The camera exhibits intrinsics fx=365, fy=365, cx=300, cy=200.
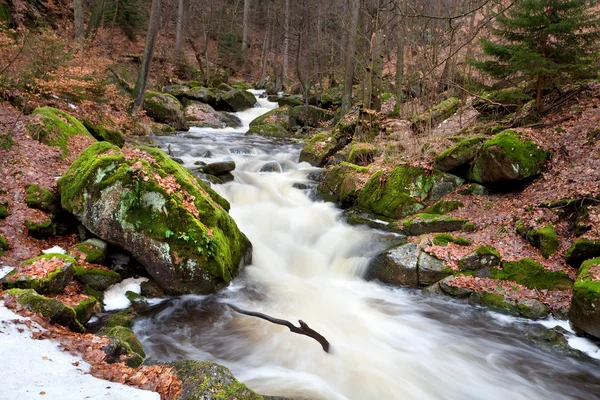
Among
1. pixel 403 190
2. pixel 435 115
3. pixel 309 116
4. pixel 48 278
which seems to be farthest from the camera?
pixel 309 116

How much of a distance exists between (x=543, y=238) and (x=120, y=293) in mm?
7737

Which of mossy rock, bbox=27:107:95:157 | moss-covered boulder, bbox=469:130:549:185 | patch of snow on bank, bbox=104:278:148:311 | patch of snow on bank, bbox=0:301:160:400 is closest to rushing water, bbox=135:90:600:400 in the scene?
patch of snow on bank, bbox=104:278:148:311

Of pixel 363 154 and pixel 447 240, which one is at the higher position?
pixel 363 154

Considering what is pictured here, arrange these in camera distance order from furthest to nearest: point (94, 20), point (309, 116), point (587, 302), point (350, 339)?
point (309, 116)
point (94, 20)
point (350, 339)
point (587, 302)

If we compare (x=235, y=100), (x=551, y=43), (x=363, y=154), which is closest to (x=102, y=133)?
(x=363, y=154)

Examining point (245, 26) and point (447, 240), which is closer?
point (447, 240)

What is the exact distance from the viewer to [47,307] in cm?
393

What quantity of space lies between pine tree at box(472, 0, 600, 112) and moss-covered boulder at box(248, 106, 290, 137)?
11980 mm

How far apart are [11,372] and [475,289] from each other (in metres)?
6.79

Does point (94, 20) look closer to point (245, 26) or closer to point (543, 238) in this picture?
point (245, 26)

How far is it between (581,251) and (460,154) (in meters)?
3.87

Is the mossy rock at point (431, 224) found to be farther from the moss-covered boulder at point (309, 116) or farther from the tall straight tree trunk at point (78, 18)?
the tall straight tree trunk at point (78, 18)

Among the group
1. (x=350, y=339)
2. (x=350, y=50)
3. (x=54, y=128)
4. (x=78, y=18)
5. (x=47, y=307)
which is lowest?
(x=350, y=339)

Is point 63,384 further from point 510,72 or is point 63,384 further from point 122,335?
point 510,72
